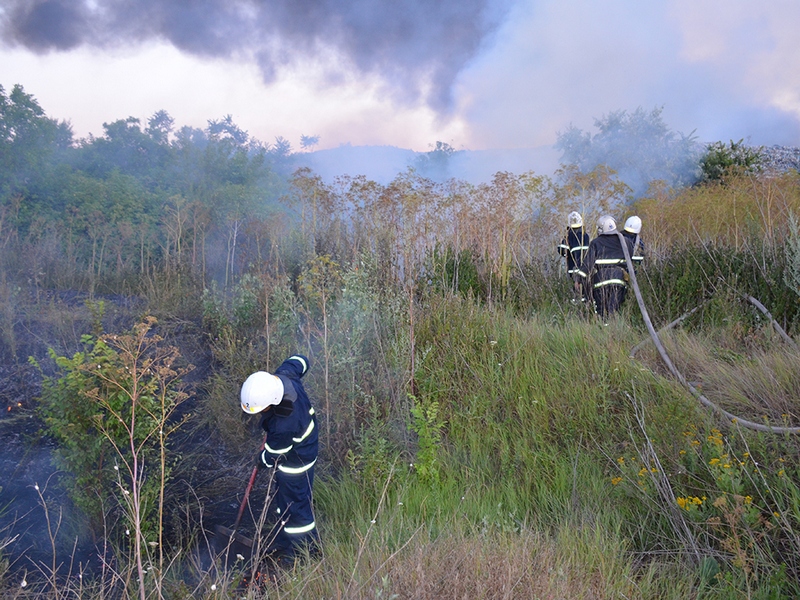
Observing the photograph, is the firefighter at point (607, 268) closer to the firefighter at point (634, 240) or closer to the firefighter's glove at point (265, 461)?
the firefighter at point (634, 240)

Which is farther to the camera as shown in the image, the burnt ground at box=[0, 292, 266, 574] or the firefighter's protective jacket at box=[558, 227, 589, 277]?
the firefighter's protective jacket at box=[558, 227, 589, 277]

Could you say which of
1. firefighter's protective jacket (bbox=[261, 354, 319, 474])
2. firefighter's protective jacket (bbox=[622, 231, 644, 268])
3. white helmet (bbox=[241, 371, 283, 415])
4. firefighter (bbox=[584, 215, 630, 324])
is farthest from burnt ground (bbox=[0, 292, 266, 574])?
firefighter's protective jacket (bbox=[622, 231, 644, 268])

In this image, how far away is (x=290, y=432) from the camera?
369 centimetres

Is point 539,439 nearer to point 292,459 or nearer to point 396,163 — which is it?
point 292,459

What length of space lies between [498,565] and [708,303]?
189 inches

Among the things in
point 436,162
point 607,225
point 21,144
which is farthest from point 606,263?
point 436,162

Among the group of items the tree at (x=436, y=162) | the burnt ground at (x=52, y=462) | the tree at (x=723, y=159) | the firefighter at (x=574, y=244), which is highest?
the tree at (x=436, y=162)

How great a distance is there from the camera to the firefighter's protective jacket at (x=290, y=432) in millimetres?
3670

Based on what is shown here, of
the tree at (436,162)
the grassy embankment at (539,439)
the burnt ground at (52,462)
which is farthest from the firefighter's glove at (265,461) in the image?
the tree at (436,162)

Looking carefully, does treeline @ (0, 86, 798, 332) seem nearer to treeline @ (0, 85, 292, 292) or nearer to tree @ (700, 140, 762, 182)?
treeline @ (0, 85, 292, 292)

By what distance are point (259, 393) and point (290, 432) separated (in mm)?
393

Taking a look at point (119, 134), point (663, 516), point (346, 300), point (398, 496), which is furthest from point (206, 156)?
point (663, 516)

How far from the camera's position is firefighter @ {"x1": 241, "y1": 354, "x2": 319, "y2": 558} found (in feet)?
12.0

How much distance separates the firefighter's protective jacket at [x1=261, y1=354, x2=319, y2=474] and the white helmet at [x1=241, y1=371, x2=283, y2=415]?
121 millimetres
